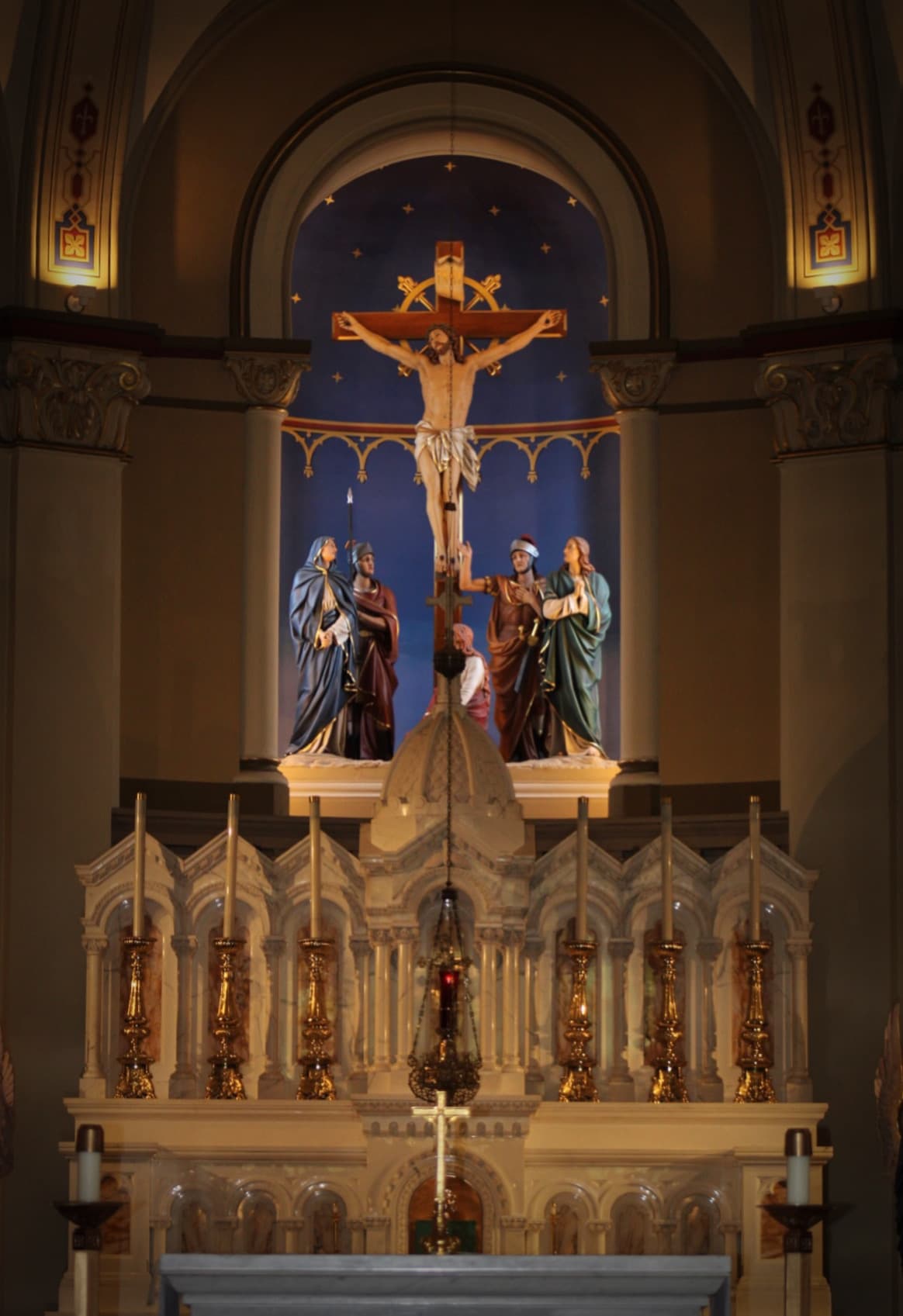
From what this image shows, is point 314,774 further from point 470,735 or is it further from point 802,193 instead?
point 802,193

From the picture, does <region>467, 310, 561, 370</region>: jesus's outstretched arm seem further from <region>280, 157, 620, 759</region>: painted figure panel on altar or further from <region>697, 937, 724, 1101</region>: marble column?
<region>697, 937, 724, 1101</region>: marble column

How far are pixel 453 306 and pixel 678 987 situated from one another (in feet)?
15.6

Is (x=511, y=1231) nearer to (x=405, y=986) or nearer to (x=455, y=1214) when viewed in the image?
(x=455, y=1214)

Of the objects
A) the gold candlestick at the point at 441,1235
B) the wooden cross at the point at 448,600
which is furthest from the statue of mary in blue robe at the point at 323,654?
the gold candlestick at the point at 441,1235

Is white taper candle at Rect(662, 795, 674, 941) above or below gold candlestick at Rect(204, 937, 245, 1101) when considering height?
above

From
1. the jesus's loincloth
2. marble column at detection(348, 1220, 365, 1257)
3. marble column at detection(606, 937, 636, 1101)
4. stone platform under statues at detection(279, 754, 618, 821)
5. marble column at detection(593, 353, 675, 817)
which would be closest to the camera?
marble column at detection(348, 1220, 365, 1257)

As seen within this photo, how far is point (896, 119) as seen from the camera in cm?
1391

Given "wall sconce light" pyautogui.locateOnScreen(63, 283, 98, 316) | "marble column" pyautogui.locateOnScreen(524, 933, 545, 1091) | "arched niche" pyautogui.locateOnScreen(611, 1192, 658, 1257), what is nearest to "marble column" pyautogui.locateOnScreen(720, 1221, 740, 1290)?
"arched niche" pyautogui.locateOnScreen(611, 1192, 658, 1257)

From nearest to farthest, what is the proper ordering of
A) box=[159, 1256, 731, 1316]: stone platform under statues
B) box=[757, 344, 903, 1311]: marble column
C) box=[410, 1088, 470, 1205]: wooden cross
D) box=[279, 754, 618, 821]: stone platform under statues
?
box=[159, 1256, 731, 1316]: stone platform under statues < box=[410, 1088, 470, 1205]: wooden cross < box=[757, 344, 903, 1311]: marble column < box=[279, 754, 618, 821]: stone platform under statues

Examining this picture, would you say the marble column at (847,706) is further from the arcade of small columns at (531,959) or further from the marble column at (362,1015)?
the marble column at (362,1015)

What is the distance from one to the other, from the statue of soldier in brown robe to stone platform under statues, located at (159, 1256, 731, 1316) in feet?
31.1

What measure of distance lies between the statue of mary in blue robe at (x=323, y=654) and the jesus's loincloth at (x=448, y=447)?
0.87m

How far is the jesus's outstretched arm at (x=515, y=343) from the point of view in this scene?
15000 millimetres

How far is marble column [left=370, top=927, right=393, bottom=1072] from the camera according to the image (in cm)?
1199
